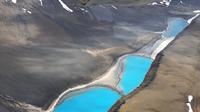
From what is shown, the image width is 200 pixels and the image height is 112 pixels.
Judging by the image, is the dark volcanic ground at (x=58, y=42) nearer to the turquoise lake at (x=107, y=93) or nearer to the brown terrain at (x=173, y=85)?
the turquoise lake at (x=107, y=93)

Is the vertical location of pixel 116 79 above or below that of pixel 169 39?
above

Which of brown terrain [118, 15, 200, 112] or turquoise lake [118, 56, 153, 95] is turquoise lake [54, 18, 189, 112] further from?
brown terrain [118, 15, 200, 112]

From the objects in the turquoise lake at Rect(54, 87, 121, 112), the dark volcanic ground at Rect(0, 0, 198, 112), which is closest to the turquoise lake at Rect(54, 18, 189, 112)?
the turquoise lake at Rect(54, 87, 121, 112)

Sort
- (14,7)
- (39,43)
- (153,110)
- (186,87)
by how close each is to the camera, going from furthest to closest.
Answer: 1. (14,7)
2. (39,43)
3. (186,87)
4. (153,110)

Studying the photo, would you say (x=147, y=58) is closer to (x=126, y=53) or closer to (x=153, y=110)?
(x=126, y=53)

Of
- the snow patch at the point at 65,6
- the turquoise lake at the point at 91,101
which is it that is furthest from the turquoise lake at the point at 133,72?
the snow patch at the point at 65,6

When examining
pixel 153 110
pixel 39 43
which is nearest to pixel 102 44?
pixel 39 43

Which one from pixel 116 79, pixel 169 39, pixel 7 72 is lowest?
pixel 169 39

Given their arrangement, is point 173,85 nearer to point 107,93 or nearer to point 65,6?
point 107,93
